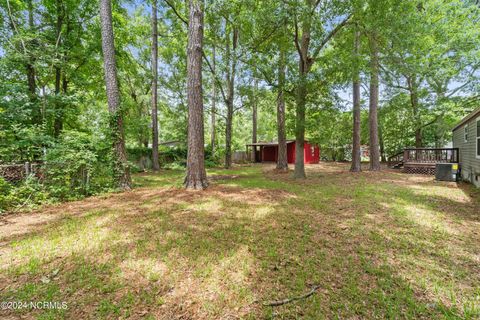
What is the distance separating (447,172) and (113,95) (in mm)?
13190

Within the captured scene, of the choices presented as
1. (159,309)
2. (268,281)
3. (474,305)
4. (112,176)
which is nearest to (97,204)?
(112,176)

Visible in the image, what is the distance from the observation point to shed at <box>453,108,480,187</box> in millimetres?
7004

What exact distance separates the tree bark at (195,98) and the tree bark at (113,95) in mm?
2320

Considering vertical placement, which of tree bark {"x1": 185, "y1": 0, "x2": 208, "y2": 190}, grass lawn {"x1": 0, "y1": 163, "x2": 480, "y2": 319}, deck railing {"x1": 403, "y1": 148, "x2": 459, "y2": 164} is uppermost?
tree bark {"x1": 185, "y1": 0, "x2": 208, "y2": 190}

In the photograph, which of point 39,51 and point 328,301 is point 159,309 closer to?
point 328,301

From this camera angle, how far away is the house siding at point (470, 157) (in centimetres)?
707

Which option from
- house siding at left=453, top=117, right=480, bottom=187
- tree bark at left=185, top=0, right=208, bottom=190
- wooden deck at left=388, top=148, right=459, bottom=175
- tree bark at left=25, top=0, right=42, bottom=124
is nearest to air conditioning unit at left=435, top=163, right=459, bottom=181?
house siding at left=453, top=117, right=480, bottom=187

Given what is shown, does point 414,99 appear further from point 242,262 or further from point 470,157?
point 242,262

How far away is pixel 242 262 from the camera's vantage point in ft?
8.34

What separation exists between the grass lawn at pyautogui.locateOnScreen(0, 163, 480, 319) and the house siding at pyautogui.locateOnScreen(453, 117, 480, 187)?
3.93 m

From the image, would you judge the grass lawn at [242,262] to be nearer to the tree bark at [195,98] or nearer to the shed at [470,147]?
the tree bark at [195,98]

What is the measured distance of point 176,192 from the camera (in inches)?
242

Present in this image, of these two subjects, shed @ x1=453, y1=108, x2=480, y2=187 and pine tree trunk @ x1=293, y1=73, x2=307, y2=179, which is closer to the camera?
shed @ x1=453, y1=108, x2=480, y2=187

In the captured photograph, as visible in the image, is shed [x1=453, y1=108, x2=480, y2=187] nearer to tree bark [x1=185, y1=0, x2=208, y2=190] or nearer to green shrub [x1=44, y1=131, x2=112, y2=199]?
tree bark [x1=185, y1=0, x2=208, y2=190]
